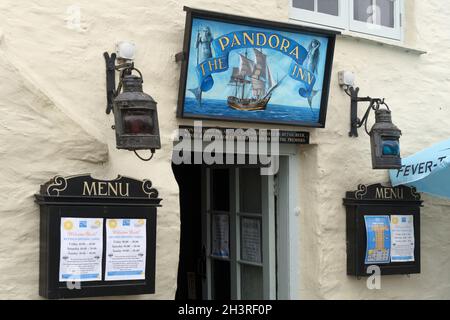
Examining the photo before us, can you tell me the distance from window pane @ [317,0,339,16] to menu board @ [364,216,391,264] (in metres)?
1.80

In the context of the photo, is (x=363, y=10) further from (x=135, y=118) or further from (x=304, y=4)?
(x=135, y=118)

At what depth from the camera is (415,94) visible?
7156mm

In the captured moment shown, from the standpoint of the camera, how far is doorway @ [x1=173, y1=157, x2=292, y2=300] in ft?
22.0

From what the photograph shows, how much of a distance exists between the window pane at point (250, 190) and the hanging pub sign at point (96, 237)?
1.66m

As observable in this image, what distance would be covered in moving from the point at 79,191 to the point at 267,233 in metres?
2.07

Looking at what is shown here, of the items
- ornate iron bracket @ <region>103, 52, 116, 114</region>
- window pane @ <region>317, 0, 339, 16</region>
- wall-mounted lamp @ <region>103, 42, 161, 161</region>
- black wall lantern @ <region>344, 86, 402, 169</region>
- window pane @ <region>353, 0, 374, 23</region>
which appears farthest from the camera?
window pane @ <region>353, 0, 374, 23</region>

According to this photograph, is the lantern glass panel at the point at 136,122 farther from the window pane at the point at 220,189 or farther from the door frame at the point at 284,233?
the window pane at the point at 220,189

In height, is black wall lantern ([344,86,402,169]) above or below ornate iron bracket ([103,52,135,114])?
below

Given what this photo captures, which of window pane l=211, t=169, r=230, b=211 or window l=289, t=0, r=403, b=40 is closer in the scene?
window l=289, t=0, r=403, b=40

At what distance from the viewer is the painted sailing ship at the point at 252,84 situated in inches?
236

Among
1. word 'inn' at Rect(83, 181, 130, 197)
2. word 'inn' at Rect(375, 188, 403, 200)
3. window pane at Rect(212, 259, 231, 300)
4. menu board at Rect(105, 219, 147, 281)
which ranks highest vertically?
word 'inn' at Rect(375, 188, 403, 200)

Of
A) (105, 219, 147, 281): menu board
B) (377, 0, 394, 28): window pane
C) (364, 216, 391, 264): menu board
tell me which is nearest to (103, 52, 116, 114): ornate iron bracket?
(105, 219, 147, 281): menu board

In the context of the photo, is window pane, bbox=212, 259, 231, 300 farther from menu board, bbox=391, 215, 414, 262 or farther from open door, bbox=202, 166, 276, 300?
menu board, bbox=391, 215, 414, 262

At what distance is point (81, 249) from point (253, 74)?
1912 mm
